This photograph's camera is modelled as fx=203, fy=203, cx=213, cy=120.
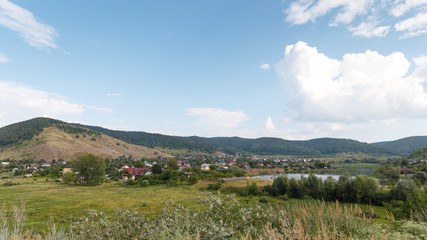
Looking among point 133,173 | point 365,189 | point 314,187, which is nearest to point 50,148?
point 133,173

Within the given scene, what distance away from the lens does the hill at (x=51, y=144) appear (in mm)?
128125

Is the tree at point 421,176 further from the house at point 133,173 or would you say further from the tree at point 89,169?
the tree at point 89,169

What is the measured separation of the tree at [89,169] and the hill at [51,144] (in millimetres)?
86974

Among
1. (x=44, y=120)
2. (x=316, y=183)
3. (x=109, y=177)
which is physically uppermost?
(x=44, y=120)

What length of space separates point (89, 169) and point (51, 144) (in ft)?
348

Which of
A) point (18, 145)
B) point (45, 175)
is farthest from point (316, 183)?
point (18, 145)

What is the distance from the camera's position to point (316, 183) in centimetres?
4175

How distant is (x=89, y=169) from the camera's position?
59500mm

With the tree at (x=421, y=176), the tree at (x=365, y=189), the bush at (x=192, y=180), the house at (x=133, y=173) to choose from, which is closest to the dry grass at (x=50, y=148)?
the house at (x=133, y=173)

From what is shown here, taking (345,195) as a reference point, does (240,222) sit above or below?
above

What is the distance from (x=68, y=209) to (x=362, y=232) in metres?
36.5

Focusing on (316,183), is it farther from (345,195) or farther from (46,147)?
(46,147)

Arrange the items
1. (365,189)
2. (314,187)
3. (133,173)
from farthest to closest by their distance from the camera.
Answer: (133,173)
(314,187)
(365,189)

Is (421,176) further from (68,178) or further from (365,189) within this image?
(68,178)
